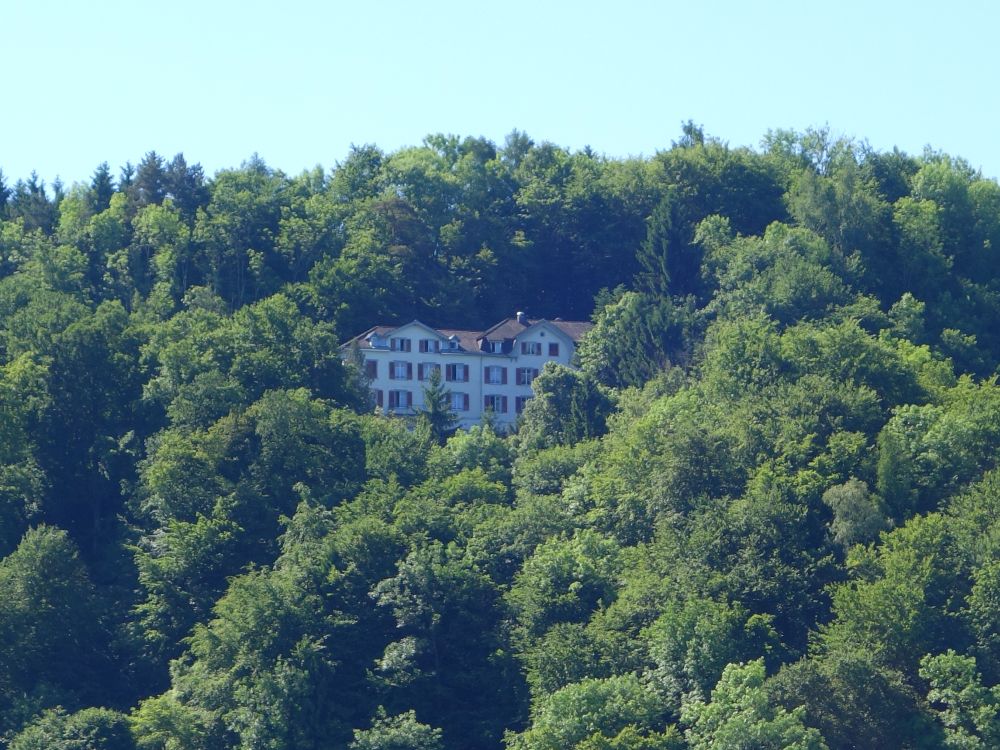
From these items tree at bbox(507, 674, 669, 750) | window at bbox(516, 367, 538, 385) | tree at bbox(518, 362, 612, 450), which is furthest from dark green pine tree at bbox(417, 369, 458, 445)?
tree at bbox(507, 674, 669, 750)

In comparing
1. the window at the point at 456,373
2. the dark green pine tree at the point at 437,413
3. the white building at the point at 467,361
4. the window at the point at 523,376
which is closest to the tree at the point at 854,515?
the dark green pine tree at the point at 437,413

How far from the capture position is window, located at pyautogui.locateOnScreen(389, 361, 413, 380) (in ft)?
335

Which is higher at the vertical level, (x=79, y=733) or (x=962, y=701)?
(x=79, y=733)

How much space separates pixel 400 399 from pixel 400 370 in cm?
140

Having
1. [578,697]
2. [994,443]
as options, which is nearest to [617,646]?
[578,697]

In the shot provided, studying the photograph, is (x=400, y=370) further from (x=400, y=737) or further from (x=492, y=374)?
(x=400, y=737)

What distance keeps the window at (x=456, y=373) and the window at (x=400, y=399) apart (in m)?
2.22

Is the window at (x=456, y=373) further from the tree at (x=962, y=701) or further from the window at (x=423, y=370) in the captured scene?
the tree at (x=962, y=701)

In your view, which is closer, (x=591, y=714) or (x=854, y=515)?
(x=591, y=714)

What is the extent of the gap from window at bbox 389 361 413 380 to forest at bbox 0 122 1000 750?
4.15m

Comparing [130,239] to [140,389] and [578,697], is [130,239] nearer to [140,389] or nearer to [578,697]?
[140,389]

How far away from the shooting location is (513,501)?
8081 cm

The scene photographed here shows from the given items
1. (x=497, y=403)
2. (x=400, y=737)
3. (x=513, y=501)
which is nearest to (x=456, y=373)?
(x=497, y=403)

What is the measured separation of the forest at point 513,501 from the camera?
216ft
